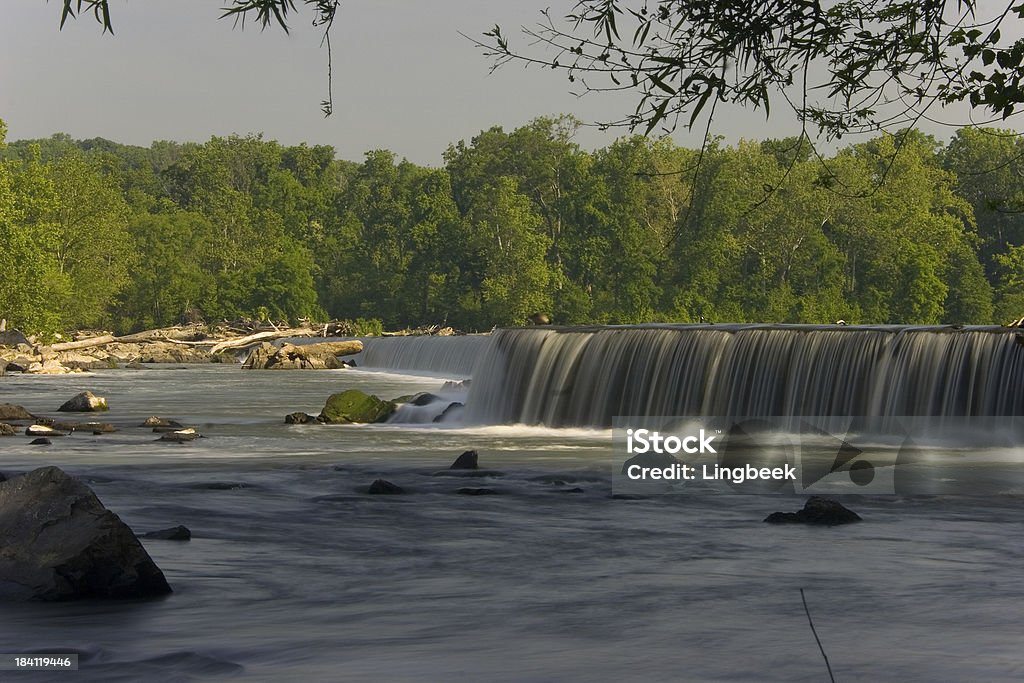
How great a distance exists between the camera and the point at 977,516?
13.9 meters

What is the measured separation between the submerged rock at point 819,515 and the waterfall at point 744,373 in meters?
9.84

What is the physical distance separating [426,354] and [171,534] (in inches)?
1671

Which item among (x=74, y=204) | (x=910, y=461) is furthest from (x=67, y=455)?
(x=74, y=204)

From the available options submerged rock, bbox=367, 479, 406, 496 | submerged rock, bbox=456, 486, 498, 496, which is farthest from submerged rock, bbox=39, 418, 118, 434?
submerged rock, bbox=456, 486, 498, 496

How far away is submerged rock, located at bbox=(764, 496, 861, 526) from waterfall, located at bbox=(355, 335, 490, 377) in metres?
34.9

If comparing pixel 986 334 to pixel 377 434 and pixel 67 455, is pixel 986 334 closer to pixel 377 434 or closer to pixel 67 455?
pixel 377 434

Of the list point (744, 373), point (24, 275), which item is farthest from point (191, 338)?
point (744, 373)

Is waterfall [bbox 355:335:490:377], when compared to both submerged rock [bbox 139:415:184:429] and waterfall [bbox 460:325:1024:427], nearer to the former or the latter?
waterfall [bbox 460:325:1024:427]

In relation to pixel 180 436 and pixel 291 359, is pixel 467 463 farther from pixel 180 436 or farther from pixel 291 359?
pixel 291 359

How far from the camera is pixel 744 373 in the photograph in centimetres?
2567

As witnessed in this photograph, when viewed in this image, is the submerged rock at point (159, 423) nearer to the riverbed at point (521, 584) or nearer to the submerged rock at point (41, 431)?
the submerged rock at point (41, 431)

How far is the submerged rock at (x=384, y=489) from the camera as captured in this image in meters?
15.8

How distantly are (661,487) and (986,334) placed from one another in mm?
9015

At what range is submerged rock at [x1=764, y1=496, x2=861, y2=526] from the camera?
13117 mm
